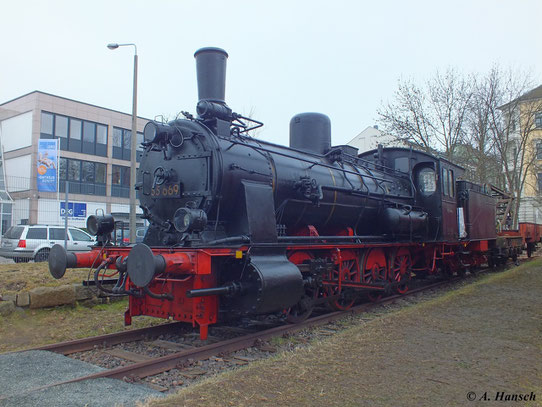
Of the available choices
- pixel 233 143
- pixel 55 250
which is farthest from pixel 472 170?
pixel 55 250

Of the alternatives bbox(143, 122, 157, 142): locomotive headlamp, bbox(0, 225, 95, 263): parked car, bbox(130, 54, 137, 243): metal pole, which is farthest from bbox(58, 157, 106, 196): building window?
bbox(143, 122, 157, 142): locomotive headlamp

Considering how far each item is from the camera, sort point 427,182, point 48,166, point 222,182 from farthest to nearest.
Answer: point 48,166
point 427,182
point 222,182

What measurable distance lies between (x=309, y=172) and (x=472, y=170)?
20964 mm

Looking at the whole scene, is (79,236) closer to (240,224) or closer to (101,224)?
(101,224)

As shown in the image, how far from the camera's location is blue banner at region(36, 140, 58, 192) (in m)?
23.0

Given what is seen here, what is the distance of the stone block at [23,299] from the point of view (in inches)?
318

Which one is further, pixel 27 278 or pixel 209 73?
pixel 27 278

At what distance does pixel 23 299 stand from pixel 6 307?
40 cm

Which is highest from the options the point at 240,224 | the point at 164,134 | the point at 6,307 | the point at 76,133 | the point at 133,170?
the point at 76,133

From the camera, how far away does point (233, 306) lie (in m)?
6.20

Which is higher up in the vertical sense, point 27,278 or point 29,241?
point 29,241

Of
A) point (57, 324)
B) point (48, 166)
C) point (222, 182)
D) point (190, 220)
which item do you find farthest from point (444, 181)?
point (48, 166)

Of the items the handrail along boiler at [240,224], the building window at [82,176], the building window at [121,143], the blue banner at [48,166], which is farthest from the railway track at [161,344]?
the building window at [121,143]

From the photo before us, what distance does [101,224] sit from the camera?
7.11 m
